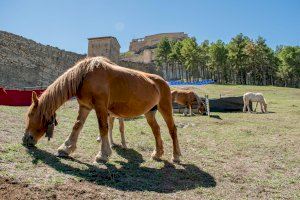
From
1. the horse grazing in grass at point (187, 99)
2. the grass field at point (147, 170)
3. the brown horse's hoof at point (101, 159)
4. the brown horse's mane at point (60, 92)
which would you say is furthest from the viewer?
the horse grazing in grass at point (187, 99)

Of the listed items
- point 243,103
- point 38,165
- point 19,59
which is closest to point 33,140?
point 38,165

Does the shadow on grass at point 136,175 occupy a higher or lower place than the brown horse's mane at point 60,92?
lower

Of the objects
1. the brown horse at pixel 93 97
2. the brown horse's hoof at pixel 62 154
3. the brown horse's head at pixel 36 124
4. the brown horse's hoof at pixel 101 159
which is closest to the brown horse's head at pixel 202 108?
the brown horse at pixel 93 97

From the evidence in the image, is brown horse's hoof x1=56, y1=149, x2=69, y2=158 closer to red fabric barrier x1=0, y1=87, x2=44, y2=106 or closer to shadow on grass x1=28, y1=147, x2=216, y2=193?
shadow on grass x1=28, y1=147, x2=216, y2=193

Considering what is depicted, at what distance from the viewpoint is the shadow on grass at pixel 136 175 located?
6.29 meters

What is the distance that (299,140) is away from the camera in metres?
12.3

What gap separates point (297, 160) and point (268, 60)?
3181 inches

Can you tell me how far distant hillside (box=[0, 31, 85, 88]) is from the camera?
43.6m

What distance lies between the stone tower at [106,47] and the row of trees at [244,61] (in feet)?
62.6

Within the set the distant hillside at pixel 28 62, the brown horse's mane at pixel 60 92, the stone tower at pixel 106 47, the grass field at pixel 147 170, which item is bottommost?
the grass field at pixel 147 170

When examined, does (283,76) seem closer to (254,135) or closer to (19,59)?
(19,59)

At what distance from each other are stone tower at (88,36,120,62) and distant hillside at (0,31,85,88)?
1897cm

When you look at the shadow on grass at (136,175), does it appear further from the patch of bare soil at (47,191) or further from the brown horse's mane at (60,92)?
the brown horse's mane at (60,92)

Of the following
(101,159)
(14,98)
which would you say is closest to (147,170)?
(101,159)
